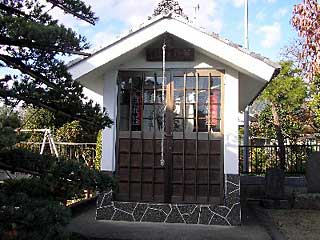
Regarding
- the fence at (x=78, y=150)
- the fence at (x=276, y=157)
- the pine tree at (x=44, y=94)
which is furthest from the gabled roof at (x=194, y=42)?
the fence at (x=78, y=150)

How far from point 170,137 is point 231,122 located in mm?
1292

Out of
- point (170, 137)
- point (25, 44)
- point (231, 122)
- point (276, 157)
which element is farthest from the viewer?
point (276, 157)

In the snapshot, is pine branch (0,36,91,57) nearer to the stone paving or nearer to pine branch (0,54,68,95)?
pine branch (0,54,68,95)

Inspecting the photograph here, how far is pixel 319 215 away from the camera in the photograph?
9.16 m

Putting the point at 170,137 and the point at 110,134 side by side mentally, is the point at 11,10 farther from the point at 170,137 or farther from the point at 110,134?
the point at 170,137

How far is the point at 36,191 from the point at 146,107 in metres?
4.09

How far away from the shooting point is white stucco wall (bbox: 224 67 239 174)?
805 cm

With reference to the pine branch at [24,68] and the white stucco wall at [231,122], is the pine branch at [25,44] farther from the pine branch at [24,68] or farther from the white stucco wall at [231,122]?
the white stucco wall at [231,122]

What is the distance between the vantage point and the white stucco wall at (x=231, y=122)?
317 inches

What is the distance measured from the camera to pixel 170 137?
8.18 meters

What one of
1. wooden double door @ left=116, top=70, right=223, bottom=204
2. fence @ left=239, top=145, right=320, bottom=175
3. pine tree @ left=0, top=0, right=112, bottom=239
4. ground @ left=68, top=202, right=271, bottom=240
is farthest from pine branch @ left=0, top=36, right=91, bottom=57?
fence @ left=239, top=145, right=320, bottom=175

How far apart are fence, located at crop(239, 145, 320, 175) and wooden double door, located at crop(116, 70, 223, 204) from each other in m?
6.65

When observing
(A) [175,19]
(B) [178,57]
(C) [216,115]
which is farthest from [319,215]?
(A) [175,19]

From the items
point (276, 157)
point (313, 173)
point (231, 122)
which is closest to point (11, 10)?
point (231, 122)
